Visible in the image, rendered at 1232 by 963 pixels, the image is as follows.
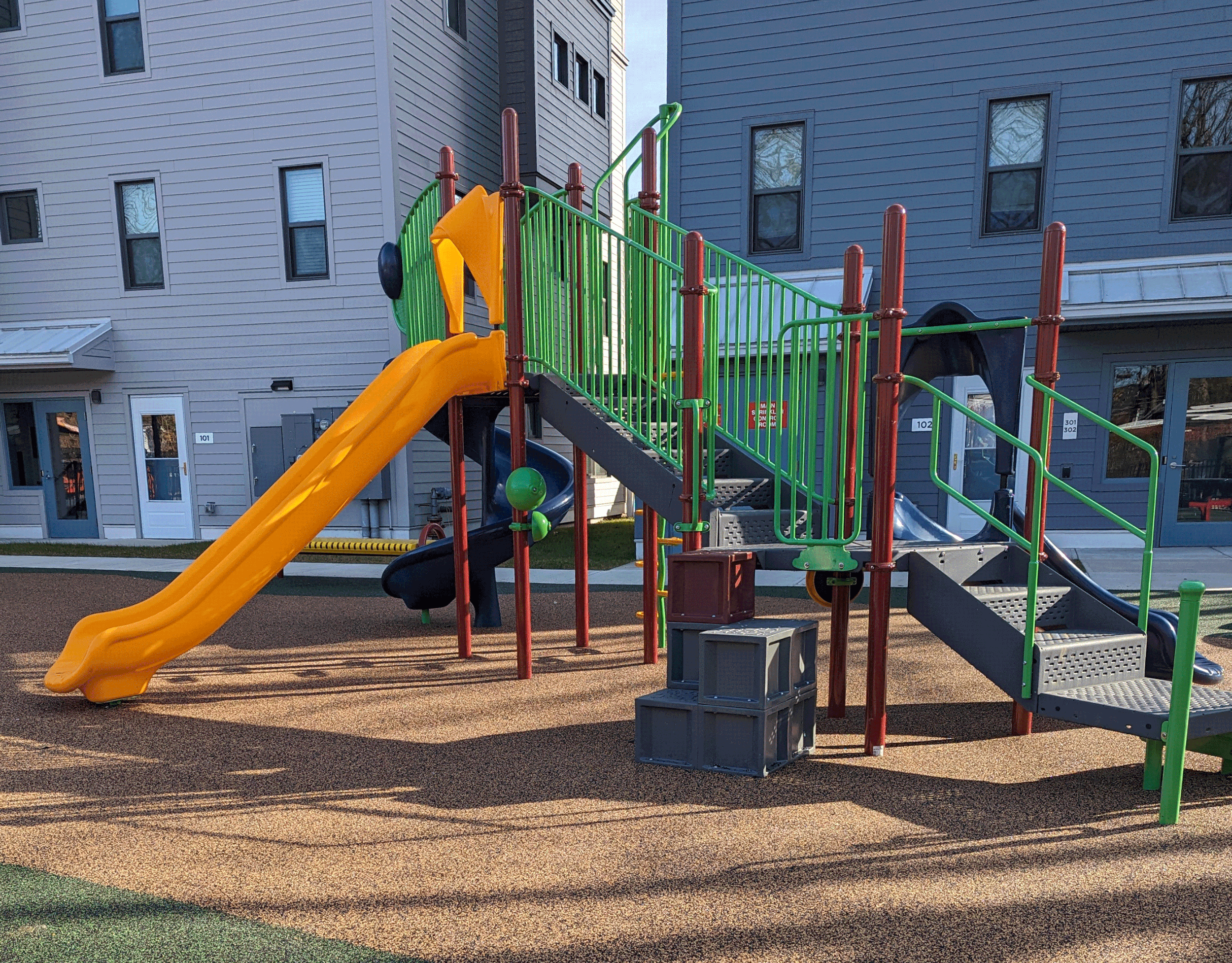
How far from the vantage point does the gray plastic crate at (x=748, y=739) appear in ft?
13.8

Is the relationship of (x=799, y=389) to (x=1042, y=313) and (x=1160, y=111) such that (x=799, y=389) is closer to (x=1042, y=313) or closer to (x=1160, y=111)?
(x=1042, y=313)

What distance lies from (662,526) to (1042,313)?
3897mm

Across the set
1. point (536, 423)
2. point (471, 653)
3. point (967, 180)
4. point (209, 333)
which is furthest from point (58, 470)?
point (967, 180)

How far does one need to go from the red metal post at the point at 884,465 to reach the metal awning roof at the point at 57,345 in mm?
12256

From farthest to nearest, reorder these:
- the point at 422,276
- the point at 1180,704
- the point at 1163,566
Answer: the point at 1163,566 → the point at 422,276 → the point at 1180,704

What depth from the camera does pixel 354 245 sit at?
1195cm

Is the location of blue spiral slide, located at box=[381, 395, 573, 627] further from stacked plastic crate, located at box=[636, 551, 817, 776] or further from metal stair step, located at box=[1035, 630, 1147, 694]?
metal stair step, located at box=[1035, 630, 1147, 694]

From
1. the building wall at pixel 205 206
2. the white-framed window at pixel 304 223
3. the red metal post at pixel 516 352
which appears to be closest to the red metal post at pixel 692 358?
the red metal post at pixel 516 352

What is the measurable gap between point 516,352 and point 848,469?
8.18 ft

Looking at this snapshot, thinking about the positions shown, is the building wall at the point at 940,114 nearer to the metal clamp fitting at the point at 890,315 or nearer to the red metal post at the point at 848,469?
the red metal post at the point at 848,469

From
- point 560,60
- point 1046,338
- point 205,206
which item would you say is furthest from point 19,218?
point 1046,338

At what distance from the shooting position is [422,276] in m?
7.05

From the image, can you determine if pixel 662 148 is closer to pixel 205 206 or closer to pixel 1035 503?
pixel 1035 503

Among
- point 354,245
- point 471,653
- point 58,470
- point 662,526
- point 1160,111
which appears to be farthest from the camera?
point 58,470
